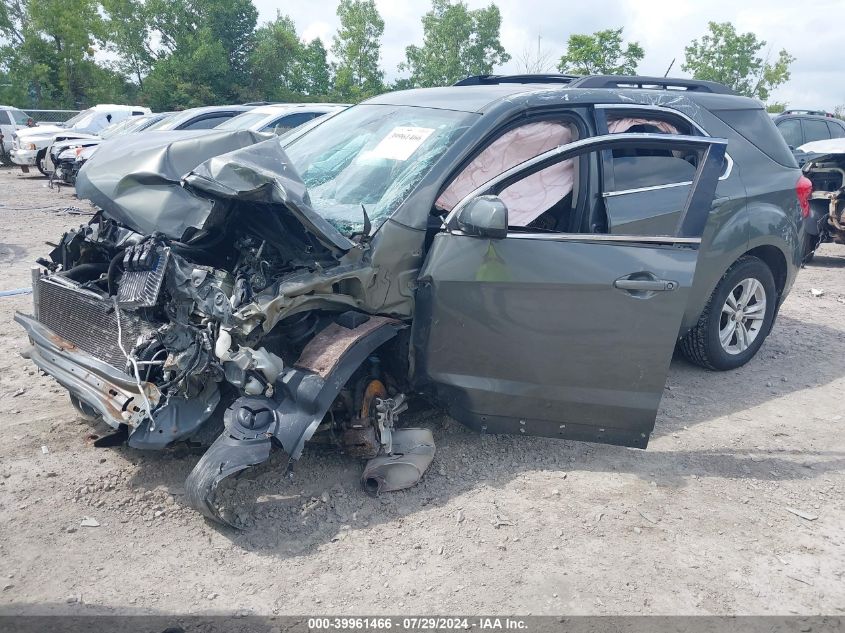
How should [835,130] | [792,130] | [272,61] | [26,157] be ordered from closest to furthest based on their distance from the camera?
[835,130]
[792,130]
[26,157]
[272,61]

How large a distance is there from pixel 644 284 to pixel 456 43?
173ft

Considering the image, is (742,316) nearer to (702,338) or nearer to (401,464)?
(702,338)

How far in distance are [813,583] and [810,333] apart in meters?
4.11

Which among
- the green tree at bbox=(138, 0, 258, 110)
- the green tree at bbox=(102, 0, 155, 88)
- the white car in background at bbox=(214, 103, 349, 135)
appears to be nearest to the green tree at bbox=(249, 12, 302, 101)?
the green tree at bbox=(138, 0, 258, 110)

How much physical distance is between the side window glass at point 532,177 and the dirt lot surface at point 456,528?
138 cm

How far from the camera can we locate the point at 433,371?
3.60 metres

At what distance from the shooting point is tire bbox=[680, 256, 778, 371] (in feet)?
16.5

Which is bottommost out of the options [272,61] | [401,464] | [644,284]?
[401,464]

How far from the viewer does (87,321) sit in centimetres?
350

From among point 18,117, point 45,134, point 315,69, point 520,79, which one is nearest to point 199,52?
point 315,69

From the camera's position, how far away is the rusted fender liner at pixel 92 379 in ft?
10.2

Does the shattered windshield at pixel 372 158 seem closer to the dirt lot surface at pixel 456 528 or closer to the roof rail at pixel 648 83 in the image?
the roof rail at pixel 648 83

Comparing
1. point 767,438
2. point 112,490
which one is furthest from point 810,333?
point 112,490

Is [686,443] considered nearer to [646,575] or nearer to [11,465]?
[646,575]
